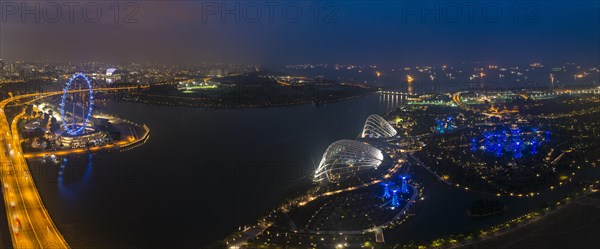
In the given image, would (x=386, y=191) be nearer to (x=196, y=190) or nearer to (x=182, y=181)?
(x=196, y=190)

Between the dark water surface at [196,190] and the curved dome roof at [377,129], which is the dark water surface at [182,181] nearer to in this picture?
the dark water surface at [196,190]

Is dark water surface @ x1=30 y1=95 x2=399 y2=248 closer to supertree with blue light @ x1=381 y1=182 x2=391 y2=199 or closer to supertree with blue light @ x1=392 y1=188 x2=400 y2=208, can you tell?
supertree with blue light @ x1=381 y1=182 x2=391 y2=199

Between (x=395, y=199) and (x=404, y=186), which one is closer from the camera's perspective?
(x=395, y=199)

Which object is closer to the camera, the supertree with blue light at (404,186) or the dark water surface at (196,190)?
the dark water surface at (196,190)

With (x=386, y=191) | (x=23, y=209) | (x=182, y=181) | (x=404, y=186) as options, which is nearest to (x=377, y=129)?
(x=404, y=186)

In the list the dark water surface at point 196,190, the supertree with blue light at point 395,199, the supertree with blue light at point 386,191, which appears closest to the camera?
the dark water surface at point 196,190

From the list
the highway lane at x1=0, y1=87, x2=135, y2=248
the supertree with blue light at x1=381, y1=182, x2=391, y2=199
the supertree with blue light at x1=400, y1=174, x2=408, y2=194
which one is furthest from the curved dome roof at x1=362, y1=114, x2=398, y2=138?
the highway lane at x1=0, y1=87, x2=135, y2=248

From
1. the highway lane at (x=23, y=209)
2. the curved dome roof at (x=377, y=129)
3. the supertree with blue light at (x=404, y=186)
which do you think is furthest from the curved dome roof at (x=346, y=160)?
the highway lane at (x=23, y=209)
